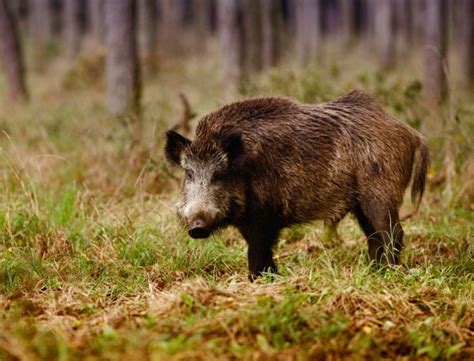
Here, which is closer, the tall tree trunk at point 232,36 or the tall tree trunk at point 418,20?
the tall tree trunk at point 232,36

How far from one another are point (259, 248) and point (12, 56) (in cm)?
1086

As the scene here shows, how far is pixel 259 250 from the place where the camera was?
502 cm

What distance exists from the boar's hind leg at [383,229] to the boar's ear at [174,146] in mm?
1378

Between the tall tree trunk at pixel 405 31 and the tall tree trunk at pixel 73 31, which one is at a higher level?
the tall tree trunk at pixel 73 31

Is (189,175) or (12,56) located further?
(12,56)

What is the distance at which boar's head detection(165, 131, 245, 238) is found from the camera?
4.79m

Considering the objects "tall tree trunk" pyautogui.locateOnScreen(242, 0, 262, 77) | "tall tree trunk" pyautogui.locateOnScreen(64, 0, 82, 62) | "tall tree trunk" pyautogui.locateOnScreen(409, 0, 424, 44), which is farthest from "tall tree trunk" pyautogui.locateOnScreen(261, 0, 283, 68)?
"tall tree trunk" pyautogui.locateOnScreen(64, 0, 82, 62)

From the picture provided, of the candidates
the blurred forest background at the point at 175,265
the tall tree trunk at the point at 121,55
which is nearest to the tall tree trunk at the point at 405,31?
the tall tree trunk at the point at 121,55

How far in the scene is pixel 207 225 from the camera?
4.76 metres

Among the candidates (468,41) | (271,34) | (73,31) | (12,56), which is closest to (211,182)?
(12,56)

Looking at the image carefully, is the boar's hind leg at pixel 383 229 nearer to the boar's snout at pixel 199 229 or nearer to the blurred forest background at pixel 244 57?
the boar's snout at pixel 199 229

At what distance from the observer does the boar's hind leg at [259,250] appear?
500cm

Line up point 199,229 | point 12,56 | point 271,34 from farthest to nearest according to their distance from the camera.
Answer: point 271,34 < point 12,56 < point 199,229

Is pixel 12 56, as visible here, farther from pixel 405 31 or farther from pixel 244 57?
pixel 405 31
